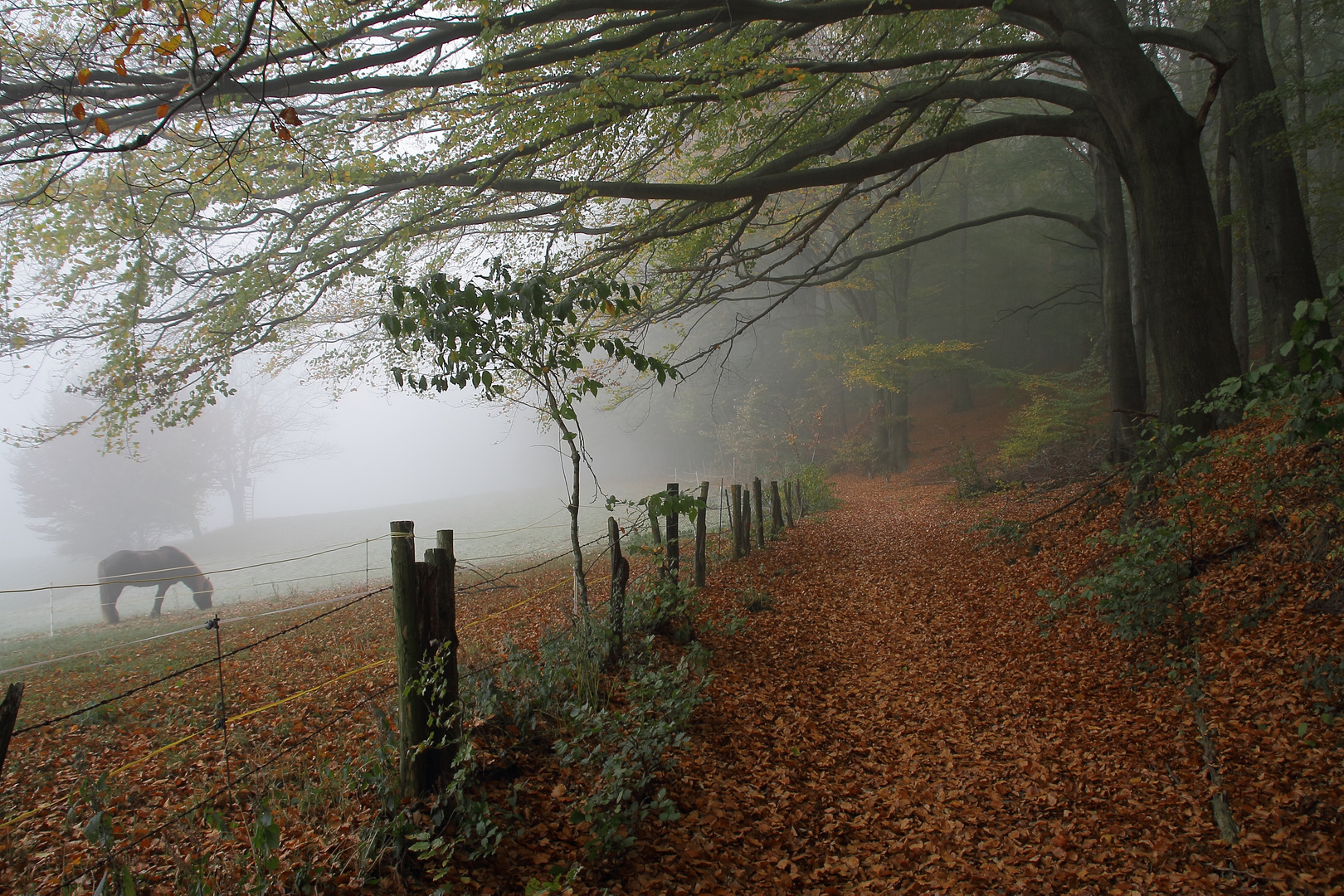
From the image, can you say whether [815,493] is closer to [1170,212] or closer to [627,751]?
[1170,212]

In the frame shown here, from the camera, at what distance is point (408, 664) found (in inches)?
119

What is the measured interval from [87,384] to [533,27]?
673 cm

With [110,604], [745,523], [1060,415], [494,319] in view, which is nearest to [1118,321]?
[1060,415]

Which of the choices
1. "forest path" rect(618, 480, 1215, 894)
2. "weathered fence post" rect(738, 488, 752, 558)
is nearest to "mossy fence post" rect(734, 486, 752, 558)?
"weathered fence post" rect(738, 488, 752, 558)

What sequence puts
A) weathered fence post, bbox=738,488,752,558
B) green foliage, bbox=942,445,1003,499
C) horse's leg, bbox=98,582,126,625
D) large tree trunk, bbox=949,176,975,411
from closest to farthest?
weathered fence post, bbox=738,488,752,558
horse's leg, bbox=98,582,126,625
green foliage, bbox=942,445,1003,499
large tree trunk, bbox=949,176,975,411

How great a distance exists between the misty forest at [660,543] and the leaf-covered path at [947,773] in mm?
27

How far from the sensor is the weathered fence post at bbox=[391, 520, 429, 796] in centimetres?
290

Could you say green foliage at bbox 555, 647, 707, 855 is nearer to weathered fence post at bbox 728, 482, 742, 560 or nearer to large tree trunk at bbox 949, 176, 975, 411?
weathered fence post at bbox 728, 482, 742, 560

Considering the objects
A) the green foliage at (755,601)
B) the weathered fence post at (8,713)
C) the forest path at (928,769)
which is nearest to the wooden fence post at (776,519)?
the green foliage at (755,601)

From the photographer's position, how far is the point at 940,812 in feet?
11.0

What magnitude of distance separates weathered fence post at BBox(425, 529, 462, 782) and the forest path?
3.33 feet

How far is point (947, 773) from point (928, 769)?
113 millimetres

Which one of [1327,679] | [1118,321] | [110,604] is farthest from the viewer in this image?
[110,604]

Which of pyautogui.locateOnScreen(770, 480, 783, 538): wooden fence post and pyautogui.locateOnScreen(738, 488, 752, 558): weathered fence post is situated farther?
pyautogui.locateOnScreen(770, 480, 783, 538): wooden fence post
